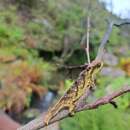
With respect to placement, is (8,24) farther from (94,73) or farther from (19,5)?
(94,73)

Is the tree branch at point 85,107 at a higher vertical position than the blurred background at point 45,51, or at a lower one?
higher

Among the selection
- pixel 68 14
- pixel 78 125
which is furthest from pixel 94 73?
pixel 68 14

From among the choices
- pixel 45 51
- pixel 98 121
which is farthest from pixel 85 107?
pixel 45 51

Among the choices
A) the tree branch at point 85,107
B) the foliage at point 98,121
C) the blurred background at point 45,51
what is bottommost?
the blurred background at point 45,51

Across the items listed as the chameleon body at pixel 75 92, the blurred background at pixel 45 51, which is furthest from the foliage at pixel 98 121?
the blurred background at pixel 45 51

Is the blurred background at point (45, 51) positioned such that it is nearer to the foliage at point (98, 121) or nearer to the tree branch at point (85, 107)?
the foliage at point (98, 121)

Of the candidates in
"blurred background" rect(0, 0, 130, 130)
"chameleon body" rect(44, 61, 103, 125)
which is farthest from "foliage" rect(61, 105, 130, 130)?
"blurred background" rect(0, 0, 130, 130)

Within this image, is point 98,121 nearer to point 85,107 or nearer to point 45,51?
point 85,107
